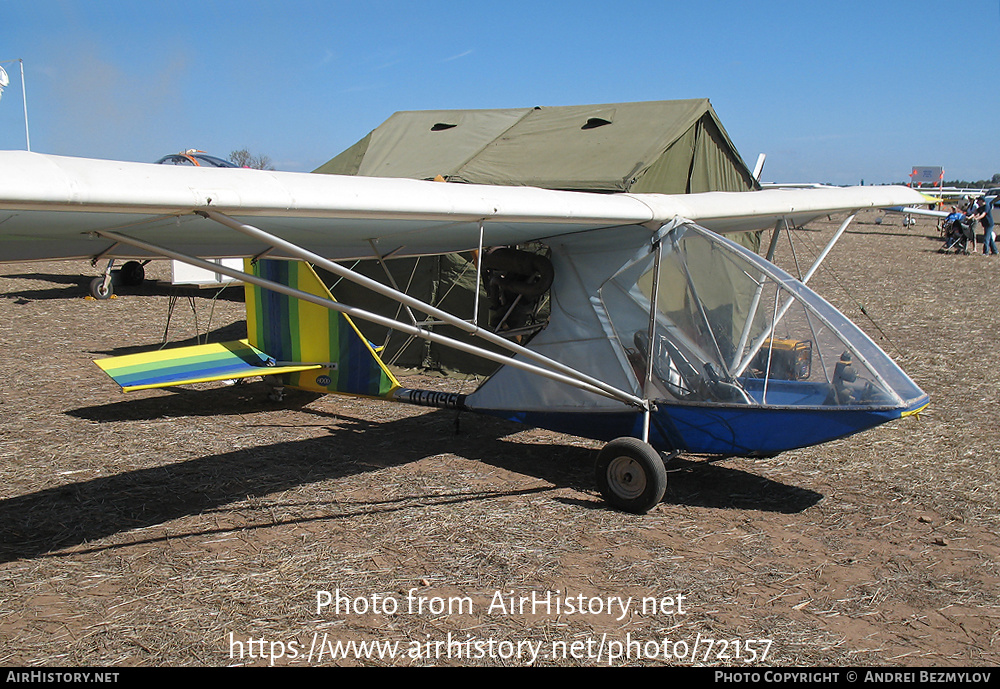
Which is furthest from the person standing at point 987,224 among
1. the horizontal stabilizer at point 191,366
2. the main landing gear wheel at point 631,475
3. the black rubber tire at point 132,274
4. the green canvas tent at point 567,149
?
the black rubber tire at point 132,274

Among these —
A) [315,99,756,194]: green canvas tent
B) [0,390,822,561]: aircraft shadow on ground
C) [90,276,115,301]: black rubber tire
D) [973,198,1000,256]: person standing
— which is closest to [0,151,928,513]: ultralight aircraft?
[0,390,822,561]: aircraft shadow on ground

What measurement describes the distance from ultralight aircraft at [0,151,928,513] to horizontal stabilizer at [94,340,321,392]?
0.06 m

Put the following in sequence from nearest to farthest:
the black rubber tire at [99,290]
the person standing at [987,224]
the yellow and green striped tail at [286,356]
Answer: the yellow and green striped tail at [286,356]
the black rubber tire at [99,290]
the person standing at [987,224]

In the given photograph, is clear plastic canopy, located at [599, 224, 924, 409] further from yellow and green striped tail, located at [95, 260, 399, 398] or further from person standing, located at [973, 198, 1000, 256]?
person standing, located at [973, 198, 1000, 256]

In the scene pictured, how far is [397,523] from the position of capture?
212 inches

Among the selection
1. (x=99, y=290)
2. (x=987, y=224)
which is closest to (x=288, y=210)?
(x=99, y=290)

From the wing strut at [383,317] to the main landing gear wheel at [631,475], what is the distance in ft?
1.45

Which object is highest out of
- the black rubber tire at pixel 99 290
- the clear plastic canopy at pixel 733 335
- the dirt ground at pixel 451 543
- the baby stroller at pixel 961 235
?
the baby stroller at pixel 961 235

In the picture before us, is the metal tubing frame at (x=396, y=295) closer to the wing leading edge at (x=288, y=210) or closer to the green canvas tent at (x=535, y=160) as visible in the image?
the wing leading edge at (x=288, y=210)

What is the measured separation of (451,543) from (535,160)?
21.6 ft

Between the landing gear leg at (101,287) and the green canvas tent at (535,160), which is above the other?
the green canvas tent at (535,160)

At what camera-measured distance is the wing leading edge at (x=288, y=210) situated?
10.7ft

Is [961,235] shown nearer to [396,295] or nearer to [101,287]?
[101,287]

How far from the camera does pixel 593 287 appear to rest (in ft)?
20.3
